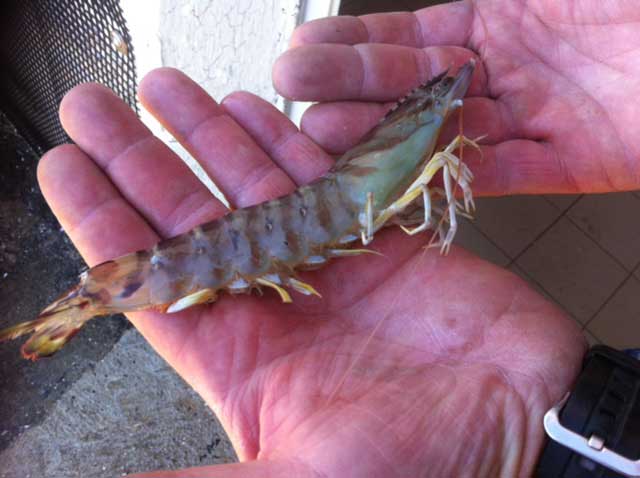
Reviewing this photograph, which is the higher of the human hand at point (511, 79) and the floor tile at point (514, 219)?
the human hand at point (511, 79)

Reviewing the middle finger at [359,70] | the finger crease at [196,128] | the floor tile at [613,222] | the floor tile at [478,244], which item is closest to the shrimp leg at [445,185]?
the middle finger at [359,70]

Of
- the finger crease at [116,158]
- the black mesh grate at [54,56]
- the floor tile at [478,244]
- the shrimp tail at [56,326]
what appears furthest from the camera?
the floor tile at [478,244]

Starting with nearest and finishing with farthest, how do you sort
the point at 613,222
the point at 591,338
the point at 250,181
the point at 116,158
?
the point at 116,158
the point at 250,181
the point at 591,338
the point at 613,222

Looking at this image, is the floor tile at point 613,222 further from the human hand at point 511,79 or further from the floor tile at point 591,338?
the human hand at point 511,79

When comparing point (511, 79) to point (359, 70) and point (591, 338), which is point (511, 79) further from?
point (591, 338)

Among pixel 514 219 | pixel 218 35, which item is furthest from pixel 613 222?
pixel 218 35
